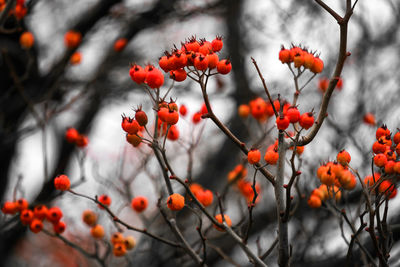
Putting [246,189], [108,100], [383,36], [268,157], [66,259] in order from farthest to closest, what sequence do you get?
[66,259] < [108,100] < [383,36] < [246,189] < [268,157]

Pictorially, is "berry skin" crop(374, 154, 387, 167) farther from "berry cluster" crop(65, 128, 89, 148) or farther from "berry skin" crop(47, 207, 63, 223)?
"berry cluster" crop(65, 128, 89, 148)

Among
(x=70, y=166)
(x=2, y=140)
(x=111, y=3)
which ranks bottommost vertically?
(x=2, y=140)

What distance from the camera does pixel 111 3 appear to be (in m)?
5.76

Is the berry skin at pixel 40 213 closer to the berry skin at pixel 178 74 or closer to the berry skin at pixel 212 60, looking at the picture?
the berry skin at pixel 178 74

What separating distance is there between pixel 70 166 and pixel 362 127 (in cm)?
420

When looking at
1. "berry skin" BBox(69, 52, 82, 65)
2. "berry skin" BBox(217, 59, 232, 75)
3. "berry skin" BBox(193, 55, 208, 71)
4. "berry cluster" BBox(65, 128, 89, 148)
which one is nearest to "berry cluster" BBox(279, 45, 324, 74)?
"berry skin" BBox(217, 59, 232, 75)

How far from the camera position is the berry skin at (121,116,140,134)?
2.07 metres

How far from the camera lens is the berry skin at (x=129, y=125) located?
81.7 inches

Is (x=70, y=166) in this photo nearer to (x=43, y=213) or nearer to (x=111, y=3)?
(x=111, y=3)

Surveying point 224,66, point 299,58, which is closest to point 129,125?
point 224,66

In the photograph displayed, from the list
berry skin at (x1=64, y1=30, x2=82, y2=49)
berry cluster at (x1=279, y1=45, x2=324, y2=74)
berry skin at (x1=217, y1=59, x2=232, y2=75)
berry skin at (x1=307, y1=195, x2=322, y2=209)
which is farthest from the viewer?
berry skin at (x1=64, y1=30, x2=82, y2=49)

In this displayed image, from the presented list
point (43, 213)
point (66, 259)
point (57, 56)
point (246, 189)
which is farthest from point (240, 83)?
point (66, 259)

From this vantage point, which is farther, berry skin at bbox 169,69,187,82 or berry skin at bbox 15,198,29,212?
berry skin at bbox 15,198,29,212

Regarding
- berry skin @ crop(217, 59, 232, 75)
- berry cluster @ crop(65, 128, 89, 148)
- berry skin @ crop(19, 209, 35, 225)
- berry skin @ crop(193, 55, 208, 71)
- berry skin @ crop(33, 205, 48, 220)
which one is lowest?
berry skin @ crop(19, 209, 35, 225)
